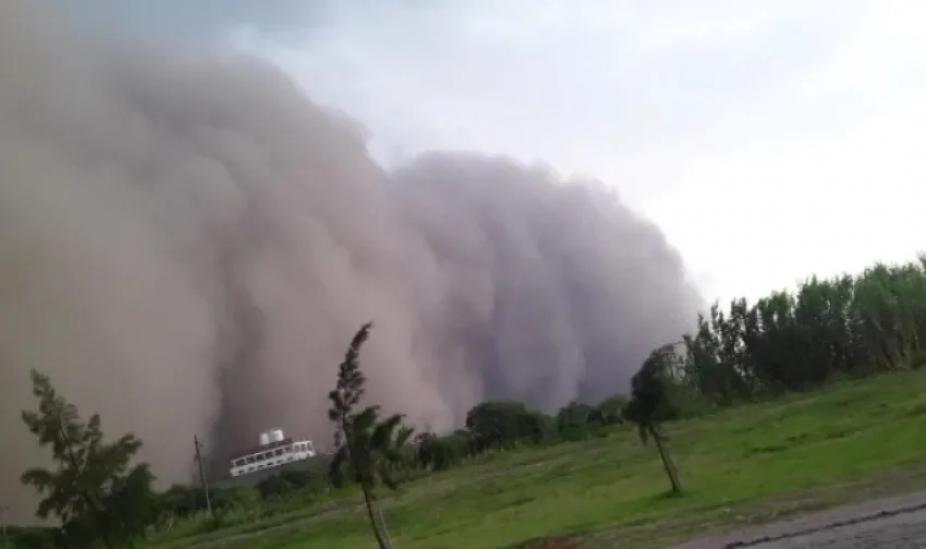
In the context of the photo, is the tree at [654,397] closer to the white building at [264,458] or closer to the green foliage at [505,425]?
the green foliage at [505,425]

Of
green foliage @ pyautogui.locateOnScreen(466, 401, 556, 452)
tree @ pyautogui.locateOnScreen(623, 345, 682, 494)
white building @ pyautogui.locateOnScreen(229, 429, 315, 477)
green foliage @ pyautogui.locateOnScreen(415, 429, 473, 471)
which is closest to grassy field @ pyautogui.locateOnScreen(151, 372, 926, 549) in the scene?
tree @ pyautogui.locateOnScreen(623, 345, 682, 494)

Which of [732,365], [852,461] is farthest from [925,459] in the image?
[732,365]

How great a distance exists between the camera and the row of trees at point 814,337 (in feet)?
150

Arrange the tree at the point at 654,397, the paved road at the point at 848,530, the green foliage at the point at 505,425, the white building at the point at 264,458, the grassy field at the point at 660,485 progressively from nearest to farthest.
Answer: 1. the paved road at the point at 848,530
2. the grassy field at the point at 660,485
3. the tree at the point at 654,397
4. the green foliage at the point at 505,425
5. the white building at the point at 264,458

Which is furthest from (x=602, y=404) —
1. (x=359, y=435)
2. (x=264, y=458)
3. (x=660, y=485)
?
(x=359, y=435)

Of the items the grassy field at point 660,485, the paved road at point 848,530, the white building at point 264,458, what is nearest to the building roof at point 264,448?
the white building at point 264,458

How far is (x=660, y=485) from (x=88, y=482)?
12215mm

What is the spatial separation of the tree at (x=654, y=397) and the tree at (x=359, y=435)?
5655 mm

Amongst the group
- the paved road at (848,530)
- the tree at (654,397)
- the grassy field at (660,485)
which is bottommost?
the paved road at (848,530)

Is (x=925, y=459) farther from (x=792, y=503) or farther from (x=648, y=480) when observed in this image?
(x=648, y=480)

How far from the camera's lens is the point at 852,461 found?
1873cm

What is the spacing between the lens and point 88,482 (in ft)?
53.3

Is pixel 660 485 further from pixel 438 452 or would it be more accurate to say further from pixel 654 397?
pixel 438 452

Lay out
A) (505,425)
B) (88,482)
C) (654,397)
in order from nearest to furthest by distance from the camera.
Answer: (88,482), (654,397), (505,425)
